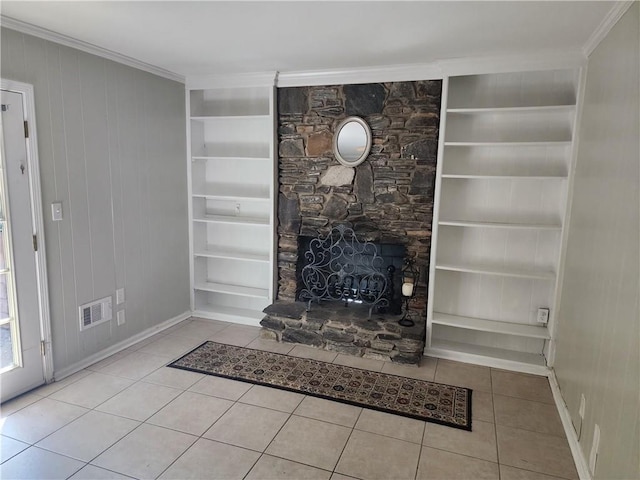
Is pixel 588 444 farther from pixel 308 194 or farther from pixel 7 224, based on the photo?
pixel 7 224

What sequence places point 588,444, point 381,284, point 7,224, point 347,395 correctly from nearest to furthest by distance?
point 588,444
point 7,224
point 347,395
point 381,284

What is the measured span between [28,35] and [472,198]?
3389 mm

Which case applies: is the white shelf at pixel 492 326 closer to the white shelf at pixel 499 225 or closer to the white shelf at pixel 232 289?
the white shelf at pixel 499 225

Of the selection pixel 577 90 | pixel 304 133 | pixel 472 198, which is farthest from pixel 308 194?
pixel 577 90

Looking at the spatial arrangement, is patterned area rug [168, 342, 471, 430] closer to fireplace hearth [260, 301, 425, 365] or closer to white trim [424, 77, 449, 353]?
fireplace hearth [260, 301, 425, 365]

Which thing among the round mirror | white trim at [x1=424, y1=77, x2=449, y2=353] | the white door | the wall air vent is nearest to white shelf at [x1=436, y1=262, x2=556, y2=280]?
white trim at [x1=424, y1=77, x2=449, y2=353]

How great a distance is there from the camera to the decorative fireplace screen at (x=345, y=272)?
3723 mm

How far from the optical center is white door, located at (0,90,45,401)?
8.48 feet

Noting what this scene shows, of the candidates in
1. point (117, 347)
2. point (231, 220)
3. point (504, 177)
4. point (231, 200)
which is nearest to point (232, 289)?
point (231, 220)

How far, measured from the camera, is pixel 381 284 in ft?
12.2

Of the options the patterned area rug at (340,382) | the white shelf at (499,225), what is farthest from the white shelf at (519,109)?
the patterned area rug at (340,382)

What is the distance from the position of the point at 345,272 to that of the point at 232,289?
123cm

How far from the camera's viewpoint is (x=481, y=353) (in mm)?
3498

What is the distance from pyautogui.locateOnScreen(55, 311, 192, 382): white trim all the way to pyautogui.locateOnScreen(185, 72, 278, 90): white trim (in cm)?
228
